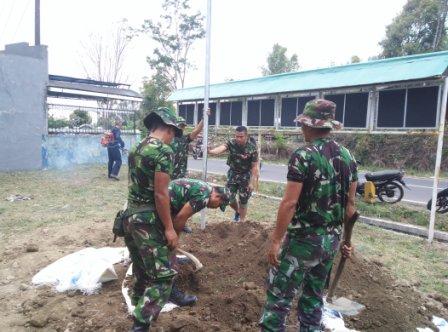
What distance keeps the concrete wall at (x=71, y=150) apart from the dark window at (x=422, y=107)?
11.6 m

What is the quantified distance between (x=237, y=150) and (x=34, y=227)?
11.6ft

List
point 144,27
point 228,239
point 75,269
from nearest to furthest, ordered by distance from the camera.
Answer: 1. point 75,269
2. point 228,239
3. point 144,27

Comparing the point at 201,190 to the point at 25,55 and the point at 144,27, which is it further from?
the point at 144,27

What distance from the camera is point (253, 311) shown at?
10.8ft

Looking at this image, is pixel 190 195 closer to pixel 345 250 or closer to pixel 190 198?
pixel 190 198

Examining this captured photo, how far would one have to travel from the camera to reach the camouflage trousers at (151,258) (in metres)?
2.68

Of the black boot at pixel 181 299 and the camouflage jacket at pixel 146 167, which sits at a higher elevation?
the camouflage jacket at pixel 146 167

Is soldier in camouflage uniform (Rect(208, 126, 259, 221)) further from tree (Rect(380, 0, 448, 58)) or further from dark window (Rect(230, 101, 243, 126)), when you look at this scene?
tree (Rect(380, 0, 448, 58))

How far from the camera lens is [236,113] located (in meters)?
23.8

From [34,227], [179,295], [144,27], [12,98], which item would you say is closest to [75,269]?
[179,295]

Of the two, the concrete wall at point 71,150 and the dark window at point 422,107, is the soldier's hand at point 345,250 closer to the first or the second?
the concrete wall at point 71,150

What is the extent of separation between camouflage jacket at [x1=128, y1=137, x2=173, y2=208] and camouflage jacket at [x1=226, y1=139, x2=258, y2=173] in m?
3.28

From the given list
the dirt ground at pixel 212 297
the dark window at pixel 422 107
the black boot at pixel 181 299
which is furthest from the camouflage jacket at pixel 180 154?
the dark window at pixel 422 107

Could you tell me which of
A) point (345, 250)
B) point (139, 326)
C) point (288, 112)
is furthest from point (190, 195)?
point (288, 112)
